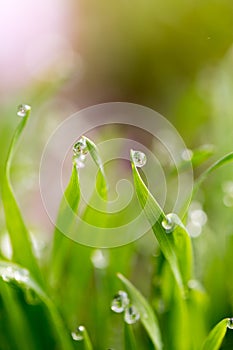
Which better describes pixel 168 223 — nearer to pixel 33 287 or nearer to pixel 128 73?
pixel 33 287

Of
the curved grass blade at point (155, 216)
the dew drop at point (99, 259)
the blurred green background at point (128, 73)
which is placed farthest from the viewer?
the blurred green background at point (128, 73)

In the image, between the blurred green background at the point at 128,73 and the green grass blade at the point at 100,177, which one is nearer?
the green grass blade at the point at 100,177

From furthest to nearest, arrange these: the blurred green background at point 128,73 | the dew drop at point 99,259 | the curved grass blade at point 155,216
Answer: the blurred green background at point 128,73
the dew drop at point 99,259
the curved grass blade at point 155,216

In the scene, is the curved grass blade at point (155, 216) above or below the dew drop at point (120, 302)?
above

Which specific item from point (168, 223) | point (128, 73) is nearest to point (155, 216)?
point (168, 223)

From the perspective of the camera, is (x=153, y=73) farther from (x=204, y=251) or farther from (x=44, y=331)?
(x=44, y=331)

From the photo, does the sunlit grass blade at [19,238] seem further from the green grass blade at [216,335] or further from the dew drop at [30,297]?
the green grass blade at [216,335]

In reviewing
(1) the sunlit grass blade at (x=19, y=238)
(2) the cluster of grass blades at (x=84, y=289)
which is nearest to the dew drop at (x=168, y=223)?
(2) the cluster of grass blades at (x=84, y=289)

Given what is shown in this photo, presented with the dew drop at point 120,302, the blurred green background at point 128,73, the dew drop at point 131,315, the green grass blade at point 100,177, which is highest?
the blurred green background at point 128,73
